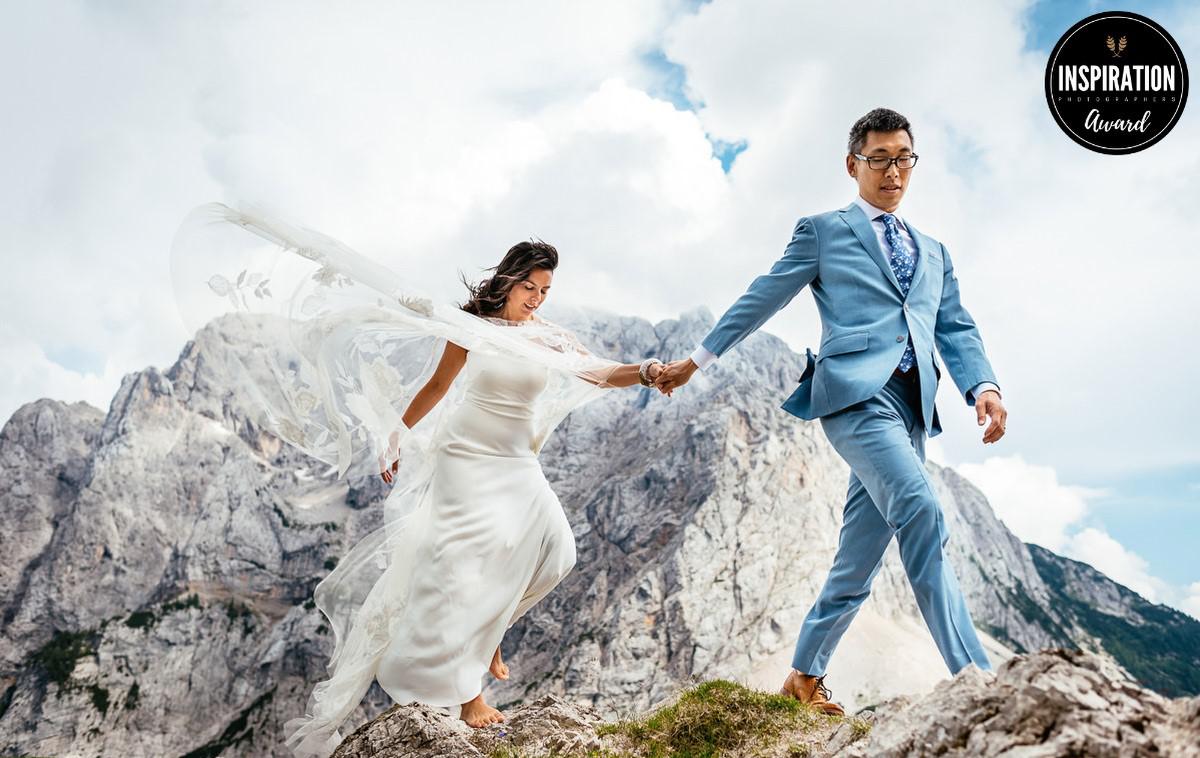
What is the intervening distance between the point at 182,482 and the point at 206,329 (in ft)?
516

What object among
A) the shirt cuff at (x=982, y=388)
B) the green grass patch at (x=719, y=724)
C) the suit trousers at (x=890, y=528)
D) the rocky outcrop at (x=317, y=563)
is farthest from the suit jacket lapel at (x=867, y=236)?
the rocky outcrop at (x=317, y=563)

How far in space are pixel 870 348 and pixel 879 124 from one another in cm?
160

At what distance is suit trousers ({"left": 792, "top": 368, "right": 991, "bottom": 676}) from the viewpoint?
4824mm

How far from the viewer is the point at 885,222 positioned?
585cm

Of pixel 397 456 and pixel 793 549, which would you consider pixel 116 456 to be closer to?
pixel 793 549

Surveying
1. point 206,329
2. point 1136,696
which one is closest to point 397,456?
point 206,329

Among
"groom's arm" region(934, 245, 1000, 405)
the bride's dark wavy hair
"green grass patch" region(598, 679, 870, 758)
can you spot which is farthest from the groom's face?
"green grass patch" region(598, 679, 870, 758)

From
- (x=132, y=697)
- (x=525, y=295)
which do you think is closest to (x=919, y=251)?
(x=525, y=295)

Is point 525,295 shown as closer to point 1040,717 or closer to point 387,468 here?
point 387,468

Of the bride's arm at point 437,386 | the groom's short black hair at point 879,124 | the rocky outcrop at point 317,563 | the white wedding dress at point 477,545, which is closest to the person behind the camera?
the groom's short black hair at point 879,124

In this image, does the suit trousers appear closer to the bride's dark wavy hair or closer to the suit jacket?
the suit jacket

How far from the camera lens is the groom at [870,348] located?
5.31m

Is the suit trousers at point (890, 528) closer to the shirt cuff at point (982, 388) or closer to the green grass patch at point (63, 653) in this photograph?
the shirt cuff at point (982, 388)

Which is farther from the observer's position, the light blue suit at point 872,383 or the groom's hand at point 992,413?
the groom's hand at point 992,413
